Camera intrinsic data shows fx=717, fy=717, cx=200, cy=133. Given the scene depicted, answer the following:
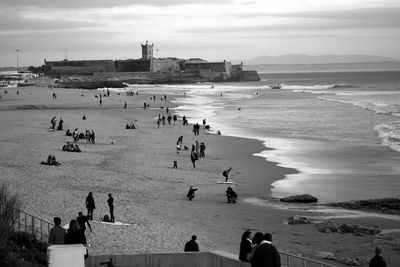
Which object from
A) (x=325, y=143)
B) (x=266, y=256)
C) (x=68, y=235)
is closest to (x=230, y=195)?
(x=68, y=235)

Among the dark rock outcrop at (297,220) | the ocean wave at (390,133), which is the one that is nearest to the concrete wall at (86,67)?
the ocean wave at (390,133)

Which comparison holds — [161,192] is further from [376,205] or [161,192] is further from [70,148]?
[70,148]

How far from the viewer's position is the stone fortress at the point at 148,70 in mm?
148375

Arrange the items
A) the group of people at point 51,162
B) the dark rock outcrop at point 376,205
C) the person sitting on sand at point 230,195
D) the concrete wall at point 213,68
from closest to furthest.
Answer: the dark rock outcrop at point 376,205 < the person sitting on sand at point 230,195 < the group of people at point 51,162 < the concrete wall at point 213,68

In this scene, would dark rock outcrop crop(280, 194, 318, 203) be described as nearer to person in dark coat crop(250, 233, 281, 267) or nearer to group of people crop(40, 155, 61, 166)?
group of people crop(40, 155, 61, 166)

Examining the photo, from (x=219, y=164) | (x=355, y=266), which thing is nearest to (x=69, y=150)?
(x=219, y=164)

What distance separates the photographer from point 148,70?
15550 cm

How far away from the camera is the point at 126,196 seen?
778 inches

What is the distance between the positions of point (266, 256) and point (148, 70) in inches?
5858

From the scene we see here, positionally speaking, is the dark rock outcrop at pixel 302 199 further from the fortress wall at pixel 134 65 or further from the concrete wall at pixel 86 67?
the concrete wall at pixel 86 67

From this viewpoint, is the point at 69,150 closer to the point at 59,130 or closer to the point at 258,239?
the point at 59,130

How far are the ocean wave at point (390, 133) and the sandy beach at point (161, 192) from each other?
21.0ft

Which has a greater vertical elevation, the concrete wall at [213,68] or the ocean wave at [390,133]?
the concrete wall at [213,68]

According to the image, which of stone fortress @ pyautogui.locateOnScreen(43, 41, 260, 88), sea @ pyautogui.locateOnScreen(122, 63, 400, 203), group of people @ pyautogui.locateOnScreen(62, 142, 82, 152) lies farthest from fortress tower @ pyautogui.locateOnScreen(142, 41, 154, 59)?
group of people @ pyautogui.locateOnScreen(62, 142, 82, 152)
